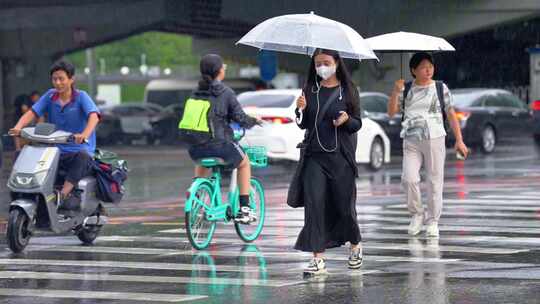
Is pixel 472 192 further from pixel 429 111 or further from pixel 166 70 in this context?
→ pixel 166 70

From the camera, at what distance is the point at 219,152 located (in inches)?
480

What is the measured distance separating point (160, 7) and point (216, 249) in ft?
93.9

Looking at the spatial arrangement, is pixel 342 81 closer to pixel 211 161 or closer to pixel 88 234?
pixel 211 161

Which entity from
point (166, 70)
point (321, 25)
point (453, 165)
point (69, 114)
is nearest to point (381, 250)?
point (321, 25)

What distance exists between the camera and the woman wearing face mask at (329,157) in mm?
10227

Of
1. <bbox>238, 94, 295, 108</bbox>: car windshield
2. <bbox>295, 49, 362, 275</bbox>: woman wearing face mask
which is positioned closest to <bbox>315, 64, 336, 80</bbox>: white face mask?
<bbox>295, 49, 362, 275</bbox>: woman wearing face mask

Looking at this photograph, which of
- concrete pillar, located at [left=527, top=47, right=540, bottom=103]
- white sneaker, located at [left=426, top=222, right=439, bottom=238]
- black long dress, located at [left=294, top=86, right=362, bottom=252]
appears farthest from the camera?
concrete pillar, located at [left=527, top=47, right=540, bottom=103]

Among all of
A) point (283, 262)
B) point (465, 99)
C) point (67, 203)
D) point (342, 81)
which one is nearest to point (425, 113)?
point (283, 262)

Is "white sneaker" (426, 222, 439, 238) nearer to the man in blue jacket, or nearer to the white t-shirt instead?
the white t-shirt

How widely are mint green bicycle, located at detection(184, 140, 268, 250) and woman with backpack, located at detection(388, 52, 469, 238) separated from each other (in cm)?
144

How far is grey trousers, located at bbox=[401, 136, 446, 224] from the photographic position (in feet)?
42.7

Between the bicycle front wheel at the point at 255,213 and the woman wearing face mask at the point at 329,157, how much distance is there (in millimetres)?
2504

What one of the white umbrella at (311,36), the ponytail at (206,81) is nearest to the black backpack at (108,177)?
the ponytail at (206,81)

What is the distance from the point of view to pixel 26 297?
9.38m
